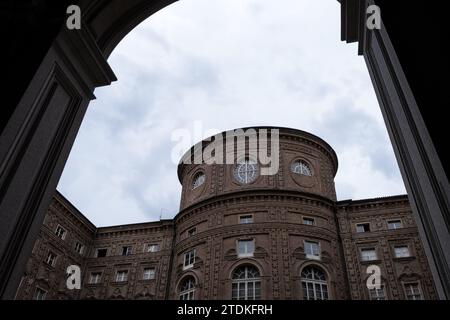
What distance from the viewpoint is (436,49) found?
364 cm

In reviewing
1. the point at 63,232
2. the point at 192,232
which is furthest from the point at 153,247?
the point at 63,232

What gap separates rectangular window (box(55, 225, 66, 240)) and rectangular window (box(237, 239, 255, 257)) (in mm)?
15260

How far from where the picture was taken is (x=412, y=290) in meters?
24.2

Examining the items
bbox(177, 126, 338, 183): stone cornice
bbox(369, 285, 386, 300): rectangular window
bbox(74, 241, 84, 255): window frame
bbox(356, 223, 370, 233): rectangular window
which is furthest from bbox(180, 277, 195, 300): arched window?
bbox(356, 223, 370, 233): rectangular window

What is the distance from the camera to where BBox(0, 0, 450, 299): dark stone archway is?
3488 mm

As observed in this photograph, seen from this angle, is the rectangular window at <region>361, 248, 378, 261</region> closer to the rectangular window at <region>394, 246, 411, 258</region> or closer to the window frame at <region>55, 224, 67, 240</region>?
the rectangular window at <region>394, 246, 411, 258</region>

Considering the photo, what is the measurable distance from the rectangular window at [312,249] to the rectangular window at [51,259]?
65.5 ft

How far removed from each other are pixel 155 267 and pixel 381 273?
18490 mm

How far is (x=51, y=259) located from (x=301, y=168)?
861 inches

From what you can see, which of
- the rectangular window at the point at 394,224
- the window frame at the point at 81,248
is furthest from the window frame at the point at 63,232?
the rectangular window at the point at 394,224

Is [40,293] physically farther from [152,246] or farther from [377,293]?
[377,293]
